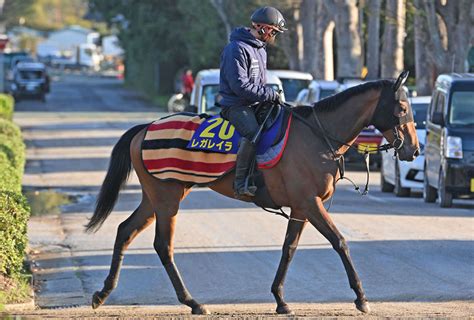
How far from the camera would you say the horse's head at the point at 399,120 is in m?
10.1

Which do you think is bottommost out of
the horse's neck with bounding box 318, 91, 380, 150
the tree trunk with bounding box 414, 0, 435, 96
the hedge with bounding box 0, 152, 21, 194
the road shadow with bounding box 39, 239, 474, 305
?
the tree trunk with bounding box 414, 0, 435, 96

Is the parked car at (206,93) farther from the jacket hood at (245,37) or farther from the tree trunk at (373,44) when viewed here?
the jacket hood at (245,37)

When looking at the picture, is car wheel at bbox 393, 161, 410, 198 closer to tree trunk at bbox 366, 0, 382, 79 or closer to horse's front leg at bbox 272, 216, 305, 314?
horse's front leg at bbox 272, 216, 305, 314

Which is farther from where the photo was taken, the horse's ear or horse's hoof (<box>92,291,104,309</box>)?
horse's hoof (<box>92,291,104,309</box>)

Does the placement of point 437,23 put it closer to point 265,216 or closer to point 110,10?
point 265,216

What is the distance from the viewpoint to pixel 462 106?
19.2 m

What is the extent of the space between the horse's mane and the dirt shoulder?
68.0 inches

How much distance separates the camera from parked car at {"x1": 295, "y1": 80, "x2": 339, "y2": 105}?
2856cm

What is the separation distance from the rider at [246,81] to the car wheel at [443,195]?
356 inches

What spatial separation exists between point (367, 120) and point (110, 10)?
198 feet

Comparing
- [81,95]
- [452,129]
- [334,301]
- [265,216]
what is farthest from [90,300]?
[81,95]

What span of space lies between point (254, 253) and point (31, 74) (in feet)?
169

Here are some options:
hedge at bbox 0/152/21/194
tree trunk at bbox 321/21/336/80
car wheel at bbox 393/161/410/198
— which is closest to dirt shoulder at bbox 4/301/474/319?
hedge at bbox 0/152/21/194

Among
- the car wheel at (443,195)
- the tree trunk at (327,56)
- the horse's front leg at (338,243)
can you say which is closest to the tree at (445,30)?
the car wheel at (443,195)
